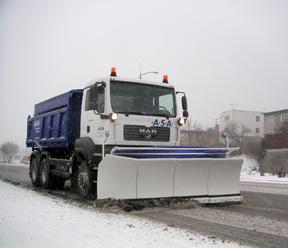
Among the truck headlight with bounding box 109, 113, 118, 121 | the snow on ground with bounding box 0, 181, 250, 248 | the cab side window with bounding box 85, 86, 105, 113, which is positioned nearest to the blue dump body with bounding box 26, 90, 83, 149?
the cab side window with bounding box 85, 86, 105, 113

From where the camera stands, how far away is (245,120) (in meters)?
89.2

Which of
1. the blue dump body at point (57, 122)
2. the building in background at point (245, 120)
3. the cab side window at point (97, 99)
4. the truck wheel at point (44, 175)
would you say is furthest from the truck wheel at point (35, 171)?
the building in background at point (245, 120)

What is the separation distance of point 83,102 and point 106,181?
9.65 feet

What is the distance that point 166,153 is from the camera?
9.48 metres

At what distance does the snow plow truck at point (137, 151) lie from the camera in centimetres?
930

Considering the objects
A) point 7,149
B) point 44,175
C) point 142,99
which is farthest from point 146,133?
point 7,149

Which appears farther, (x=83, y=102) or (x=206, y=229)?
(x=83, y=102)

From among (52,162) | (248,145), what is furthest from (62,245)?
(248,145)

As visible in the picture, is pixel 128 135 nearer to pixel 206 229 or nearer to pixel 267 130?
pixel 206 229

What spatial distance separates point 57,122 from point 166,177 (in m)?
5.00

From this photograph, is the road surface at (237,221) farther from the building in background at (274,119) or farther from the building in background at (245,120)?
the building in background at (245,120)

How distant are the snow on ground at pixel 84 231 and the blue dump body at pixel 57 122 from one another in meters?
3.53

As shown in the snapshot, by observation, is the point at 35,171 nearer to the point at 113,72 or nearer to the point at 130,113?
the point at 113,72

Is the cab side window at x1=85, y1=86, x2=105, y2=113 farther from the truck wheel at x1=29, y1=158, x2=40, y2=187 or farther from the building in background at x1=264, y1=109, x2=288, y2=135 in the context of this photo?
the building in background at x1=264, y1=109, x2=288, y2=135
